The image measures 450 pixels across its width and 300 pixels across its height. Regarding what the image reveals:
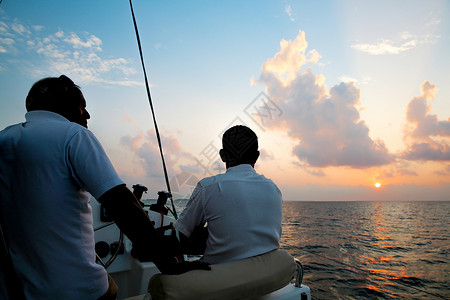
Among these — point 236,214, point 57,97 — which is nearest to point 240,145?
point 236,214

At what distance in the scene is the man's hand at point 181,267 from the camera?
1.14 m

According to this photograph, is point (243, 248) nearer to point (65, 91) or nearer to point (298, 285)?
point (298, 285)

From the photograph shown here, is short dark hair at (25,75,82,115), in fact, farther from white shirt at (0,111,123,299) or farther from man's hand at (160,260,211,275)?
man's hand at (160,260,211,275)

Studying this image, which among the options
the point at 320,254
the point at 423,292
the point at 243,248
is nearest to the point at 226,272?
the point at 243,248

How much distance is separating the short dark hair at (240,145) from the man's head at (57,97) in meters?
0.96

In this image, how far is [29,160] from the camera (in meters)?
1.02

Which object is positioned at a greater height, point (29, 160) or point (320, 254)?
point (29, 160)

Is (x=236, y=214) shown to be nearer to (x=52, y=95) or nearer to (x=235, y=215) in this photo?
(x=235, y=215)

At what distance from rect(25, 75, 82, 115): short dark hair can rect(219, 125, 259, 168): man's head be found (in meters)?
0.99

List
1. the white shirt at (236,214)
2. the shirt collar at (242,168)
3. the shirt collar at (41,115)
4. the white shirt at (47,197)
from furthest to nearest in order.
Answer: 1. the shirt collar at (242,168)
2. the white shirt at (236,214)
3. the shirt collar at (41,115)
4. the white shirt at (47,197)

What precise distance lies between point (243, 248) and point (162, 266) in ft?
1.63

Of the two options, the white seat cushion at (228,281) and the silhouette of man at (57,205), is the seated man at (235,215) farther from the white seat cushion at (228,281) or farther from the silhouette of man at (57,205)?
the silhouette of man at (57,205)

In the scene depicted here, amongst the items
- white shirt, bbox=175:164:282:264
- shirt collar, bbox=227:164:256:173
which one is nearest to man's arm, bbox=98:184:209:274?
white shirt, bbox=175:164:282:264

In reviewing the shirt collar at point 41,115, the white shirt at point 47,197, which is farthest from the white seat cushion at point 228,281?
the shirt collar at point 41,115
